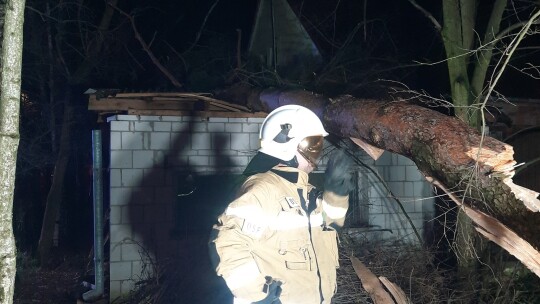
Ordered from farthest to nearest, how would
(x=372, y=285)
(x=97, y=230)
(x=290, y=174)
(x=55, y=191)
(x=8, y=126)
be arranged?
(x=55, y=191) < (x=97, y=230) < (x=372, y=285) < (x=8, y=126) < (x=290, y=174)

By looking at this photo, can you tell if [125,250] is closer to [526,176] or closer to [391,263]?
[391,263]

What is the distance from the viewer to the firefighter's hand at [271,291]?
2865 mm

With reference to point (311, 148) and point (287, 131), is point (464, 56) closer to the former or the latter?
point (311, 148)

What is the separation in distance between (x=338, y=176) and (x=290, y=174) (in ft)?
1.11

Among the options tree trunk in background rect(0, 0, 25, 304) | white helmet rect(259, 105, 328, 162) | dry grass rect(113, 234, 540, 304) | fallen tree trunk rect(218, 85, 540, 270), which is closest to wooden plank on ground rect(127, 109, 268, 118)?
dry grass rect(113, 234, 540, 304)

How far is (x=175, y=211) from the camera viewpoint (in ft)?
23.1

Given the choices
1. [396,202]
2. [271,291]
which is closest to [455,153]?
[271,291]

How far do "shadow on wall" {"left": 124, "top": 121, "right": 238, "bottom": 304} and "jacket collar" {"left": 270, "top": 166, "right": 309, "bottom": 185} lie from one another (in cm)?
347

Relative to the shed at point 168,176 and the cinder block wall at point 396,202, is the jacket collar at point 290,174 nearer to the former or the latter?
the shed at point 168,176

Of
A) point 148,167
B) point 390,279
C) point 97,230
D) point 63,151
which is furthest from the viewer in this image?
point 63,151

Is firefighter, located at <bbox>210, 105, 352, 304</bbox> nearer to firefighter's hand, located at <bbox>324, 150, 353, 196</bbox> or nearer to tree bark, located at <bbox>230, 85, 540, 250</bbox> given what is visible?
firefighter's hand, located at <bbox>324, 150, 353, 196</bbox>

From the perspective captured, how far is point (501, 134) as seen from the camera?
8594mm

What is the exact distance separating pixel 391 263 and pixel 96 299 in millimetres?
3661

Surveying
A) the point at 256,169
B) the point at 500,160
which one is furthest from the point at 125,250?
the point at 500,160
